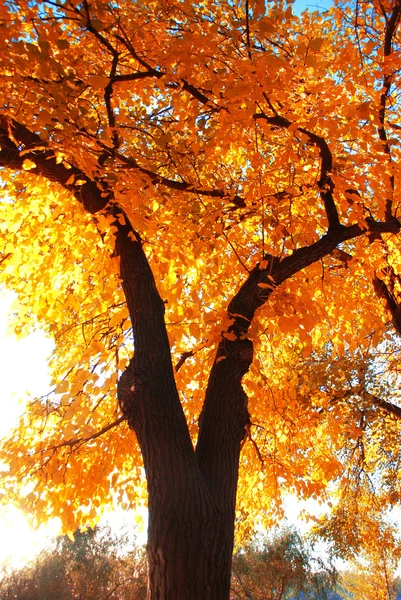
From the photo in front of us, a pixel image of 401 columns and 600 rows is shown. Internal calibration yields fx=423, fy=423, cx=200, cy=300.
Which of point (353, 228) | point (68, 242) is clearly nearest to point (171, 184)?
point (68, 242)

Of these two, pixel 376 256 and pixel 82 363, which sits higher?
pixel 376 256

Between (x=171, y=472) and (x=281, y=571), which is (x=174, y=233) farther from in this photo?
(x=281, y=571)

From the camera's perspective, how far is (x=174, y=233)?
437 cm

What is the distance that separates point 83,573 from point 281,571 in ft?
29.6

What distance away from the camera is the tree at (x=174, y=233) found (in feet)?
9.27

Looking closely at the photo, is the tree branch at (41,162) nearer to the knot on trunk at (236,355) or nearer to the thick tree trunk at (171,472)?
the thick tree trunk at (171,472)

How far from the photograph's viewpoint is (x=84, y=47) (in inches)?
155

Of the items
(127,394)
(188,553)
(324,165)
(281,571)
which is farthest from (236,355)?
(281,571)

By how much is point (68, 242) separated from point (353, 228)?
9.55 ft

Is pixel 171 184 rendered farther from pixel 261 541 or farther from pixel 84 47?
pixel 261 541

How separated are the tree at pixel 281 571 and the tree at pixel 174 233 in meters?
15.8

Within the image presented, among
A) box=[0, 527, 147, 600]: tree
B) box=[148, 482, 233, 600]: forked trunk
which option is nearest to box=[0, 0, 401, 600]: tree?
box=[148, 482, 233, 600]: forked trunk

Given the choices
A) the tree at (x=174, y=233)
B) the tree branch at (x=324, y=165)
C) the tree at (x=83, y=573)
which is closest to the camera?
the tree at (x=174, y=233)

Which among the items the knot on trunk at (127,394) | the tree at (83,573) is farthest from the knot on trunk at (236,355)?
the tree at (83,573)
